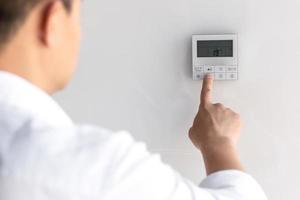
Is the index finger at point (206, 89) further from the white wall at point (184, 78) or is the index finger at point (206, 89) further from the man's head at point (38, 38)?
the man's head at point (38, 38)

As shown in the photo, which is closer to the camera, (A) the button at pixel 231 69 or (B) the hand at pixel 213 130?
(B) the hand at pixel 213 130

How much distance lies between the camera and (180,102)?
39.1 inches

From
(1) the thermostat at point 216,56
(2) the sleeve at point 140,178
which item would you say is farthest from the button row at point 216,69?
(2) the sleeve at point 140,178

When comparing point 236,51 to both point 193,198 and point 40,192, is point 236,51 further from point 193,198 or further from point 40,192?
point 40,192

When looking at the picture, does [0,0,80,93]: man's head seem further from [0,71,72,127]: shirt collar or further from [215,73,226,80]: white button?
[215,73,226,80]: white button

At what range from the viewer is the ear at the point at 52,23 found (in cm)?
57

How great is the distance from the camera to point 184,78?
0.99m

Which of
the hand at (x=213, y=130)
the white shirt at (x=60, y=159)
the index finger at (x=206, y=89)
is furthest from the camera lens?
the index finger at (x=206, y=89)

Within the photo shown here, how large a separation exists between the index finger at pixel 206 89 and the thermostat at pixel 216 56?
0.01 meters

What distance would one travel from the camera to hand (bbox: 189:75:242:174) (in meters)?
0.84

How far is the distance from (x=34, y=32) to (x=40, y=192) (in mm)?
172

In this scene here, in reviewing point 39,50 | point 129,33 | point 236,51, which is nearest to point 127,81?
point 129,33

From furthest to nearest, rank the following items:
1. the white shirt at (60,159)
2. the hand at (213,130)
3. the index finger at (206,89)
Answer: the index finger at (206,89) → the hand at (213,130) → the white shirt at (60,159)

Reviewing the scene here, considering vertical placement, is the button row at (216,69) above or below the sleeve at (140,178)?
above
